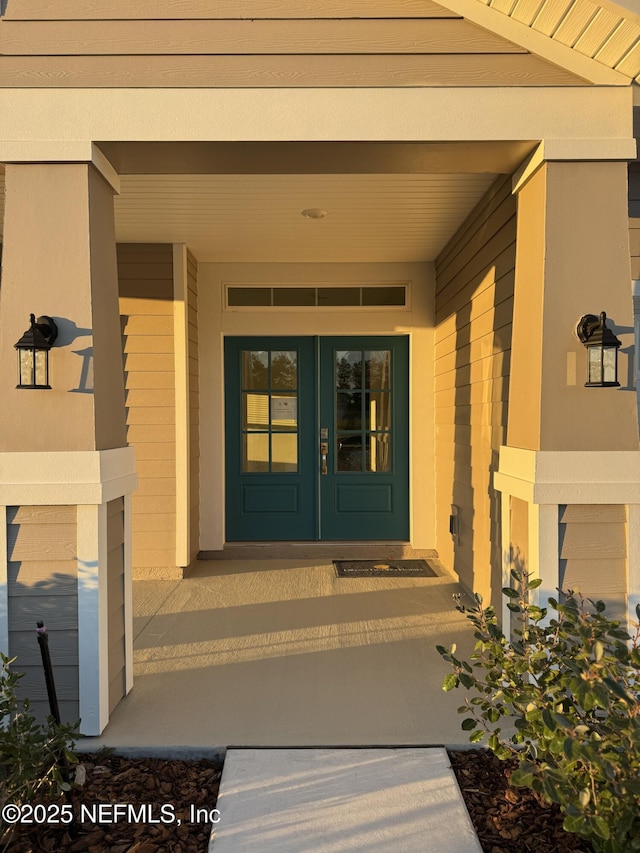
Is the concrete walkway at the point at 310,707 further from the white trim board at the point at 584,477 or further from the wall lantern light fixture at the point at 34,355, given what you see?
the wall lantern light fixture at the point at 34,355

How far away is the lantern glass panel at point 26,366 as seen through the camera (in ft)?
8.33

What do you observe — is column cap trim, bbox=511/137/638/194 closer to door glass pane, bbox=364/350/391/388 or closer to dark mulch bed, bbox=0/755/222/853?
dark mulch bed, bbox=0/755/222/853

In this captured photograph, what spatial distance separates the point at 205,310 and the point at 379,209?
1979 millimetres

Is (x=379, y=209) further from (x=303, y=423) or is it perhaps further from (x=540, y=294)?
(x=303, y=423)

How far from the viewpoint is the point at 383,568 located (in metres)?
5.14

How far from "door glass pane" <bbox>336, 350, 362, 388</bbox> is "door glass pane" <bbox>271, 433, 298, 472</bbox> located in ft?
2.12

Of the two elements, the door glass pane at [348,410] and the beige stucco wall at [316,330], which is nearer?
the beige stucco wall at [316,330]

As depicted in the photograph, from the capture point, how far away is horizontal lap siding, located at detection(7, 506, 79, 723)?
260 centimetres

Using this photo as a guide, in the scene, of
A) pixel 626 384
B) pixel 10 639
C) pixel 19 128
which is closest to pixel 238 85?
pixel 19 128

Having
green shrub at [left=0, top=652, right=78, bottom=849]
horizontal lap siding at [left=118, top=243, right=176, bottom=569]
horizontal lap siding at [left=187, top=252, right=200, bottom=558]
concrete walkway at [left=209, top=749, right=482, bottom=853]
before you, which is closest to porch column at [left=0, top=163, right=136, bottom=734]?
green shrub at [left=0, top=652, right=78, bottom=849]

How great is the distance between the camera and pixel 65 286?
266 centimetres

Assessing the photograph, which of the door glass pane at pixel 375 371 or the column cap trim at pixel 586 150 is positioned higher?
the column cap trim at pixel 586 150

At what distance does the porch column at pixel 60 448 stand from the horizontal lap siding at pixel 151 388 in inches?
88.4

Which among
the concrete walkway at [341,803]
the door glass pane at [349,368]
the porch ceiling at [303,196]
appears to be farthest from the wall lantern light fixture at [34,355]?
the door glass pane at [349,368]
